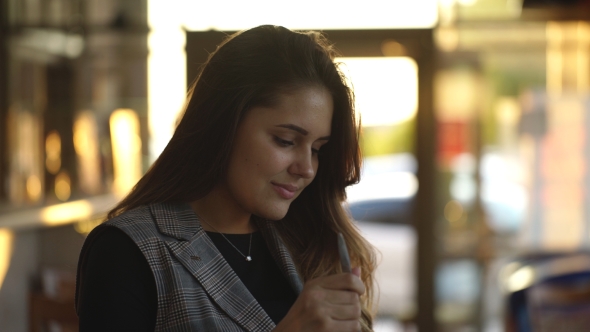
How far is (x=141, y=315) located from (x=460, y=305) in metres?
3.82

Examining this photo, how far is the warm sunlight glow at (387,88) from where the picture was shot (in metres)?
4.57

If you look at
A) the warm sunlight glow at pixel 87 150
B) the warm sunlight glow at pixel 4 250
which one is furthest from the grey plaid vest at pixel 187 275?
the warm sunlight glow at pixel 87 150

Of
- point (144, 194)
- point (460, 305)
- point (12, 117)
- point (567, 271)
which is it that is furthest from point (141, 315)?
point (12, 117)

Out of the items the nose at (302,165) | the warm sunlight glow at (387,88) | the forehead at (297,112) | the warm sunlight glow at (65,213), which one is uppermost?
the warm sunlight glow at (387,88)

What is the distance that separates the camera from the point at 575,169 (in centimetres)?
462

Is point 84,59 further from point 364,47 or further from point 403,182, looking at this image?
point 403,182

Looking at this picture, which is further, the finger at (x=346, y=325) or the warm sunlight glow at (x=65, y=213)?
the warm sunlight glow at (x=65, y=213)

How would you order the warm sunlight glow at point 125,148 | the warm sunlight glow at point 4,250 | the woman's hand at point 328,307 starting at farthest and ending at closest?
the warm sunlight glow at point 125,148
the warm sunlight glow at point 4,250
the woman's hand at point 328,307

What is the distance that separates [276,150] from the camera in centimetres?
137

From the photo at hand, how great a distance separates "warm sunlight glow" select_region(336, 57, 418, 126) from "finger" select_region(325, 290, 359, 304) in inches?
135

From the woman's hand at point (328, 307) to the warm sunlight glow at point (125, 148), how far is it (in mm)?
3894

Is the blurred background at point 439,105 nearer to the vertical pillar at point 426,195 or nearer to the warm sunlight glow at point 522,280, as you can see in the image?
the vertical pillar at point 426,195

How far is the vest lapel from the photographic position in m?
1.30

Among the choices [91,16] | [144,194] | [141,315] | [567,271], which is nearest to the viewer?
[141,315]
